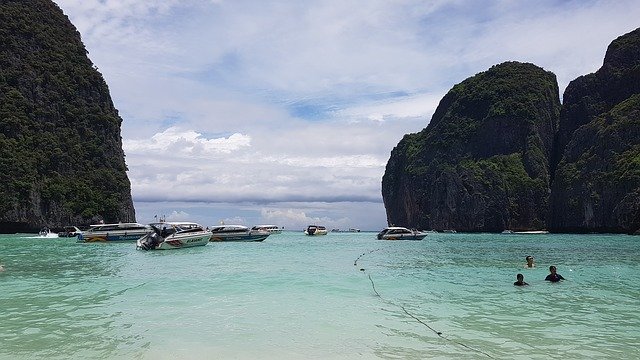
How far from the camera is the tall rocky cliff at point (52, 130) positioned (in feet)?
282

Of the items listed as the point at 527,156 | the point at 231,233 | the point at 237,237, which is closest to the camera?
the point at 231,233

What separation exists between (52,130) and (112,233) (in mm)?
52809

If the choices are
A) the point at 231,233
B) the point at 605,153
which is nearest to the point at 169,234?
the point at 231,233

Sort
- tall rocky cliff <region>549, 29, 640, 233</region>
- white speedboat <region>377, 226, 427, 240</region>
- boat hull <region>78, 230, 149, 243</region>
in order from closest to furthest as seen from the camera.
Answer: boat hull <region>78, 230, 149, 243</region>
white speedboat <region>377, 226, 427, 240</region>
tall rocky cliff <region>549, 29, 640, 233</region>

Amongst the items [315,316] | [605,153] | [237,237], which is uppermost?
[605,153]

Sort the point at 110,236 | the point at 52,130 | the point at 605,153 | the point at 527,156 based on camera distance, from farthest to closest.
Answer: the point at 527,156, the point at 605,153, the point at 52,130, the point at 110,236

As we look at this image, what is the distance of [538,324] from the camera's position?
12.4m

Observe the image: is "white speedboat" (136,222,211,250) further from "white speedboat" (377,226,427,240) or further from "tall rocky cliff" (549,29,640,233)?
"tall rocky cliff" (549,29,640,233)

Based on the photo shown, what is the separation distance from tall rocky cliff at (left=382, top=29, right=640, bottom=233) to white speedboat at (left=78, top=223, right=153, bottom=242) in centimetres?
8226

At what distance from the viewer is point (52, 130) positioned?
97625 mm

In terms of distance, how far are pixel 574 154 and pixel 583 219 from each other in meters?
18.6

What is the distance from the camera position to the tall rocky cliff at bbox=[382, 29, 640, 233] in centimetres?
10281

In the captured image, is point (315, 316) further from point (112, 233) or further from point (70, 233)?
point (70, 233)

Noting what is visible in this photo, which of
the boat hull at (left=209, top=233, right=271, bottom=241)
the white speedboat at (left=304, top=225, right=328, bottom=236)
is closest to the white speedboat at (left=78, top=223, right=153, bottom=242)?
the boat hull at (left=209, top=233, right=271, bottom=241)
